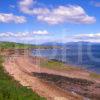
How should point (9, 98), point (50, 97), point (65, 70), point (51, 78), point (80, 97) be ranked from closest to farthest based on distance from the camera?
1. point (9, 98)
2. point (50, 97)
3. point (80, 97)
4. point (51, 78)
5. point (65, 70)

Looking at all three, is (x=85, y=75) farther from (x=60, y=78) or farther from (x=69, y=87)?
(x=69, y=87)

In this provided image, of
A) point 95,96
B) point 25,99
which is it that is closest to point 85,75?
point 95,96

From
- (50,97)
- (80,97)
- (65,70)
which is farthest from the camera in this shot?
(65,70)

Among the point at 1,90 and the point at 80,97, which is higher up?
the point at 1,90

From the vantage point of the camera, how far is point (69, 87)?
191 ft

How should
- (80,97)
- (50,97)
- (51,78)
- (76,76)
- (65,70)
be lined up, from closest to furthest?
1. (50,97)
2. (80,97)
3. (51,78)
4. (76,76)
5. (65,70)

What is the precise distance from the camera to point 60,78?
69.5 metres

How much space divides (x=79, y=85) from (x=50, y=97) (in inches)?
669

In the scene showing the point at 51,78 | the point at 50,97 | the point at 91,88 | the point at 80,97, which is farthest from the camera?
the point at 51,78

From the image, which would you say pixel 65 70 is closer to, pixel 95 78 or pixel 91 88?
pixel 95 78

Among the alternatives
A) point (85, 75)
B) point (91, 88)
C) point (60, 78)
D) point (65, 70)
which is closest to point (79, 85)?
point (91, 88)

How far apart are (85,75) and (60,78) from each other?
9257 millimetres

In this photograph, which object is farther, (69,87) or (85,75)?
(85,75)

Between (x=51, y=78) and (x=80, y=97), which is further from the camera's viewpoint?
(x=51, y=78)
